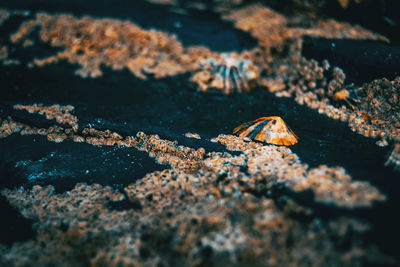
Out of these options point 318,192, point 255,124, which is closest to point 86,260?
point 318,192

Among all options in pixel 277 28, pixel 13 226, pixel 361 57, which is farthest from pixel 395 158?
pixel 13 226

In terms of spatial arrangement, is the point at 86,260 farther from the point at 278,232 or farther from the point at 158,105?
the point at 158,105

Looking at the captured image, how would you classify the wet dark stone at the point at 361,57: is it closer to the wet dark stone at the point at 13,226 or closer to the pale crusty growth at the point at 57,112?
the pale crusty growth at the point at 57,112

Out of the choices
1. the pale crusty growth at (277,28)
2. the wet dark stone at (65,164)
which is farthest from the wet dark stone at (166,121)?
the pale crusty growth at (277,28)

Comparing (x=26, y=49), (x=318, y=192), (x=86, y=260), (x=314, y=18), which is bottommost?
(x=86, y=260)

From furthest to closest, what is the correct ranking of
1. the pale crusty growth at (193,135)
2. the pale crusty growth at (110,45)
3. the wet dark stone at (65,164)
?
the pale crusty growth at (110,45)
the pale crusty growth at (193,135)
the wet dark stone at (65,164)
